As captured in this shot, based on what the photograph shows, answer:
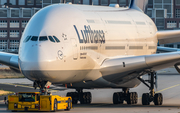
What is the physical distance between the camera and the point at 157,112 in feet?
81.1

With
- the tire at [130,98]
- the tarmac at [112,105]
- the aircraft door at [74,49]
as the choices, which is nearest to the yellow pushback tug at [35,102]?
the tarmac at [112,105]

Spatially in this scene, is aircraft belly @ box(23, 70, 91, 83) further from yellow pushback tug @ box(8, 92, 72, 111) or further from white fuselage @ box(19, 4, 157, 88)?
yellow pushback tug @ box(8, 92, 72, 111)

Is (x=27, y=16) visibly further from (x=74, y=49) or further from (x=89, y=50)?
(x=74, y=49)

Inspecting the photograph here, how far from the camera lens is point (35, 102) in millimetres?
23859

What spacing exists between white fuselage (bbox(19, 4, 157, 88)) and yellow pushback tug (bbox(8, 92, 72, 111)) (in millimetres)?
1085

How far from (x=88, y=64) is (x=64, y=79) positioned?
7.18 feet

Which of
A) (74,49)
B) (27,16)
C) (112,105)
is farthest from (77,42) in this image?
(27,16)

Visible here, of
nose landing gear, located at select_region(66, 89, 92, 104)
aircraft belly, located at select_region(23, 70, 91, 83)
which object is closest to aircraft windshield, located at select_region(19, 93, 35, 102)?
aircraft belly, located at select_region(23, 70, 91, 83)

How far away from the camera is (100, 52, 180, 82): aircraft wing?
27438 mm

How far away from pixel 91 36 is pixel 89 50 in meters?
1.05

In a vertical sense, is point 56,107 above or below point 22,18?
below

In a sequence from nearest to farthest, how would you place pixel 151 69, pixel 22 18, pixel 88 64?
1. pixel 88 64
2. pixel 151 69
3. pixel 22 18

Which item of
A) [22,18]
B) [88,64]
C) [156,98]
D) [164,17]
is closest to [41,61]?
[88,64]

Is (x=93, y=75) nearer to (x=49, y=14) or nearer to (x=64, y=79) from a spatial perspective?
(x=64, y=79)
